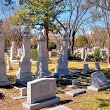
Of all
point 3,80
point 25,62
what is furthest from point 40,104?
point 25,62

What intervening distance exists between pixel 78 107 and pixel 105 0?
14.6m

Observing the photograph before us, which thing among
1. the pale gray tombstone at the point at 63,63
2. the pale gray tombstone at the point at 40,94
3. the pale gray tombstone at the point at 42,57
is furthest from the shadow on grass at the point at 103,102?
the pale gray tombstone at the point at 63,63

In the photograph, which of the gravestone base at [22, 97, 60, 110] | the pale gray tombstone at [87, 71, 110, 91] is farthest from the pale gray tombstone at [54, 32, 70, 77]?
the gravestone base at [22, 97, 60, 110]

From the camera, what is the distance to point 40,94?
6852mm

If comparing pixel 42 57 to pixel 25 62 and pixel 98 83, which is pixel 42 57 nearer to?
pixel 25 62

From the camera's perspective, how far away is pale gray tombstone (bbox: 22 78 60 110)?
21.6 ft


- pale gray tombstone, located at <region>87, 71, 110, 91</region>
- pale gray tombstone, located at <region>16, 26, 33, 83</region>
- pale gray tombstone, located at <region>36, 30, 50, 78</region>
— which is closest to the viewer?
pale gray tombstone, located at <region>87, 71, 110, 91</region>

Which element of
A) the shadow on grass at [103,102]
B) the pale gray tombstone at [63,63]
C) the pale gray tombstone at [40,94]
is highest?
the pale gray tombstone at [63,63]

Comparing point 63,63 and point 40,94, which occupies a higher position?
point 63,63

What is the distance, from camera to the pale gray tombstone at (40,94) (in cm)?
659

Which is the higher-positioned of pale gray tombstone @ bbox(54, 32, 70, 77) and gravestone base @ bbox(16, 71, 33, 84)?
pale gray tombstone @ bbox(54, 32, 70, 77)

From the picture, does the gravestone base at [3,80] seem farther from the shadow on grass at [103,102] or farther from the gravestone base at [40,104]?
the shadow on grass at [103,102]

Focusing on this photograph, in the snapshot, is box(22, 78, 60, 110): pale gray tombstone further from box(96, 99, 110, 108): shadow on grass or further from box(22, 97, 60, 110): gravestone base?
box(96, 99, 110, 108): shadow on grass

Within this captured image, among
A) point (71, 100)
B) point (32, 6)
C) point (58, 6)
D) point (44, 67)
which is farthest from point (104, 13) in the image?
point (71, 100)
